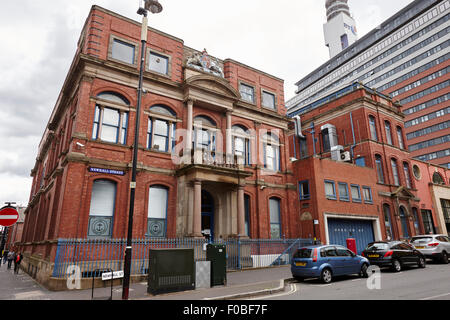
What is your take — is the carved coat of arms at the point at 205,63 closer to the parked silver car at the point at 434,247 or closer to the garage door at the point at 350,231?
the garage door at the point at 350,231

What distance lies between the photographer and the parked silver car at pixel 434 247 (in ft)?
55.7

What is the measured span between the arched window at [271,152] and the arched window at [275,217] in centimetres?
258

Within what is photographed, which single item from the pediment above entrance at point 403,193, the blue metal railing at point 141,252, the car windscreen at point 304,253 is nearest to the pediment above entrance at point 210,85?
the blue metal railing at point 141,252

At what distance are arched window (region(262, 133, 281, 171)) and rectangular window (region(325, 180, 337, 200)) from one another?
152 inches

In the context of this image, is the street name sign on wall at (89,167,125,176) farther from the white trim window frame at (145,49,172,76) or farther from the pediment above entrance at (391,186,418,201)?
the pediment above entrance at (391,186,418,201)

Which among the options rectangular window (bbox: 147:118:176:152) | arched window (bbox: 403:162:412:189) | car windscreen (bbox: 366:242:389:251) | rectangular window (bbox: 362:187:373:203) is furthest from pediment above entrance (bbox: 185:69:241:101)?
arched window (bbox: 403:162:412:189)

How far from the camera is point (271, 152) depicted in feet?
74.1

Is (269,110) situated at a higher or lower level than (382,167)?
higher

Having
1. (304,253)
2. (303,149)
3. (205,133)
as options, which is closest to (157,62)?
(205,133)
